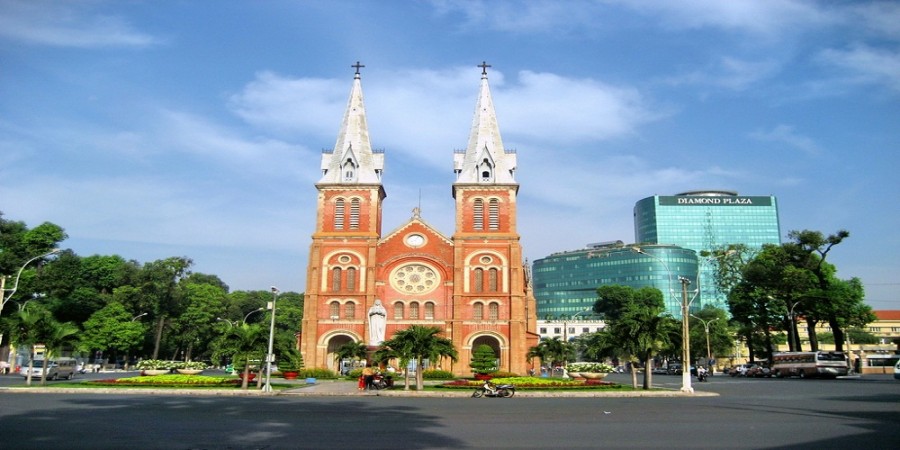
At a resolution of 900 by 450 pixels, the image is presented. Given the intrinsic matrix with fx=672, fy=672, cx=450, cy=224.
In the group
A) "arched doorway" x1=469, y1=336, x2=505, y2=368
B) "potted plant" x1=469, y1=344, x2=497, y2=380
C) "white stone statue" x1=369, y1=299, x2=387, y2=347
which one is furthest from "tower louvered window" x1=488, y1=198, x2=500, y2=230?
"white stone statue" x1=369, y1=299, x2=387, y2=347

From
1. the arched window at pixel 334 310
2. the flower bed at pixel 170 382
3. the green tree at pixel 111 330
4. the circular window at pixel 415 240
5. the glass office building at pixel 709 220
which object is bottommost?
the flower bed at pixel 170 382

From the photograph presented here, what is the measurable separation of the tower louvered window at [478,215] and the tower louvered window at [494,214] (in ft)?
2.35

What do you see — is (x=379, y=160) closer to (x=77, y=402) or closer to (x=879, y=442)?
(x=77, y=402)

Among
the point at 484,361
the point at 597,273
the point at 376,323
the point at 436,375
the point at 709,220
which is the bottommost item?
the point at 436,375

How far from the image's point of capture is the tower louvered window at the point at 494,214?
60.9 meters

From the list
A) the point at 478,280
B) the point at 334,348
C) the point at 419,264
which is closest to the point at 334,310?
the point at 334,348

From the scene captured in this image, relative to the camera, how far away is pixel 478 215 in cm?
6122

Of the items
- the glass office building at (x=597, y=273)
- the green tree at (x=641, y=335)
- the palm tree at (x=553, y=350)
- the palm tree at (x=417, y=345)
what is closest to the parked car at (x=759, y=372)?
the palm tree at (x=553, y=350)

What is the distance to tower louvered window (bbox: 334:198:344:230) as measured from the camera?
61.1m

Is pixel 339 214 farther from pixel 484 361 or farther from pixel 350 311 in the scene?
pixel 484 361

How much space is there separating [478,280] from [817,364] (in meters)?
27.8

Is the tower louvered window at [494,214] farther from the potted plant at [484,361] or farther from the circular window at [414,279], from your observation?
the potted plant at [484,361]

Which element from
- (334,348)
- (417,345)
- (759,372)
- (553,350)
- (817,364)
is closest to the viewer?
(417,345)

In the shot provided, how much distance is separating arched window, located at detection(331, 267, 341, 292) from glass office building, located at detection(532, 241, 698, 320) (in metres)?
108
